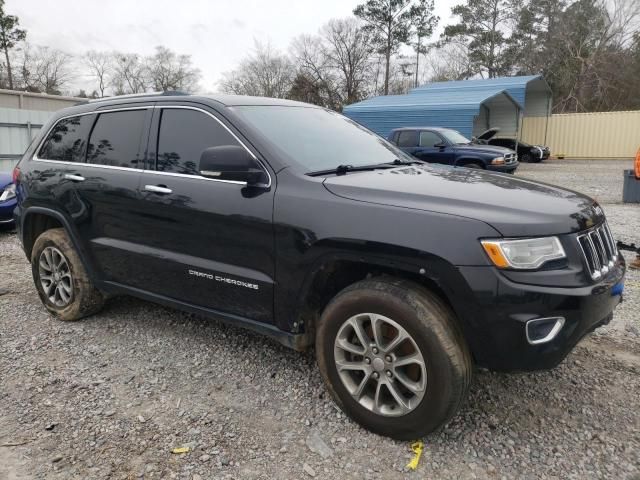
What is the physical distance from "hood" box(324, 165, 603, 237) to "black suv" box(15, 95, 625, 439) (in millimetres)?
11

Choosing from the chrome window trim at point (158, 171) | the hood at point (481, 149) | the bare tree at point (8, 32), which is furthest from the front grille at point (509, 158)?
the bare tree at point (8, 32)

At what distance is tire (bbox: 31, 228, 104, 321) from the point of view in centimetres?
397

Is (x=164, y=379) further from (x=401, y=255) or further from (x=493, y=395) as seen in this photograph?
(x=493, y=395)

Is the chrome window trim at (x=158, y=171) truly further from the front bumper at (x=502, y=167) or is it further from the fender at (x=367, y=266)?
the front bumper at (x=502, y=167)

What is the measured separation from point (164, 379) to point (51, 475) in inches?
36.8

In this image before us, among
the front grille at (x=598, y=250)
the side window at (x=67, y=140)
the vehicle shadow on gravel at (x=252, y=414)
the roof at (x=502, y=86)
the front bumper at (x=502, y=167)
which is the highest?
the roof at (x=502, y=86)

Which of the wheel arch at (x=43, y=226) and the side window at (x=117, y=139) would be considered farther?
the wheel arch at (x=43, y=226)

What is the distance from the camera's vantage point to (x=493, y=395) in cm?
299

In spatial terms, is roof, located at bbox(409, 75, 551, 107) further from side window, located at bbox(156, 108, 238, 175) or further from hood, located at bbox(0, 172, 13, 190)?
side window, located at bbox(156, 108, 238, 175)

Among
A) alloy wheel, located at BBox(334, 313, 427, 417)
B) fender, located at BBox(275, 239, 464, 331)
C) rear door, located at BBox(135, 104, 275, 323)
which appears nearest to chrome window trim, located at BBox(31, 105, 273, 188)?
rear door, located at BBox(135, 104, 275, 323)

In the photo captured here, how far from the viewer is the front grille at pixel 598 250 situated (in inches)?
92.1

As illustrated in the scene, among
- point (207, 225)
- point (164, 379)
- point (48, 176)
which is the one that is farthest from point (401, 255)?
point (48, 176)

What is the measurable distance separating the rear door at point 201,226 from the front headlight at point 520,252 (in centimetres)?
119

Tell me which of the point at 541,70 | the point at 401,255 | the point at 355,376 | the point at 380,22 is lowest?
the point at 355,376
